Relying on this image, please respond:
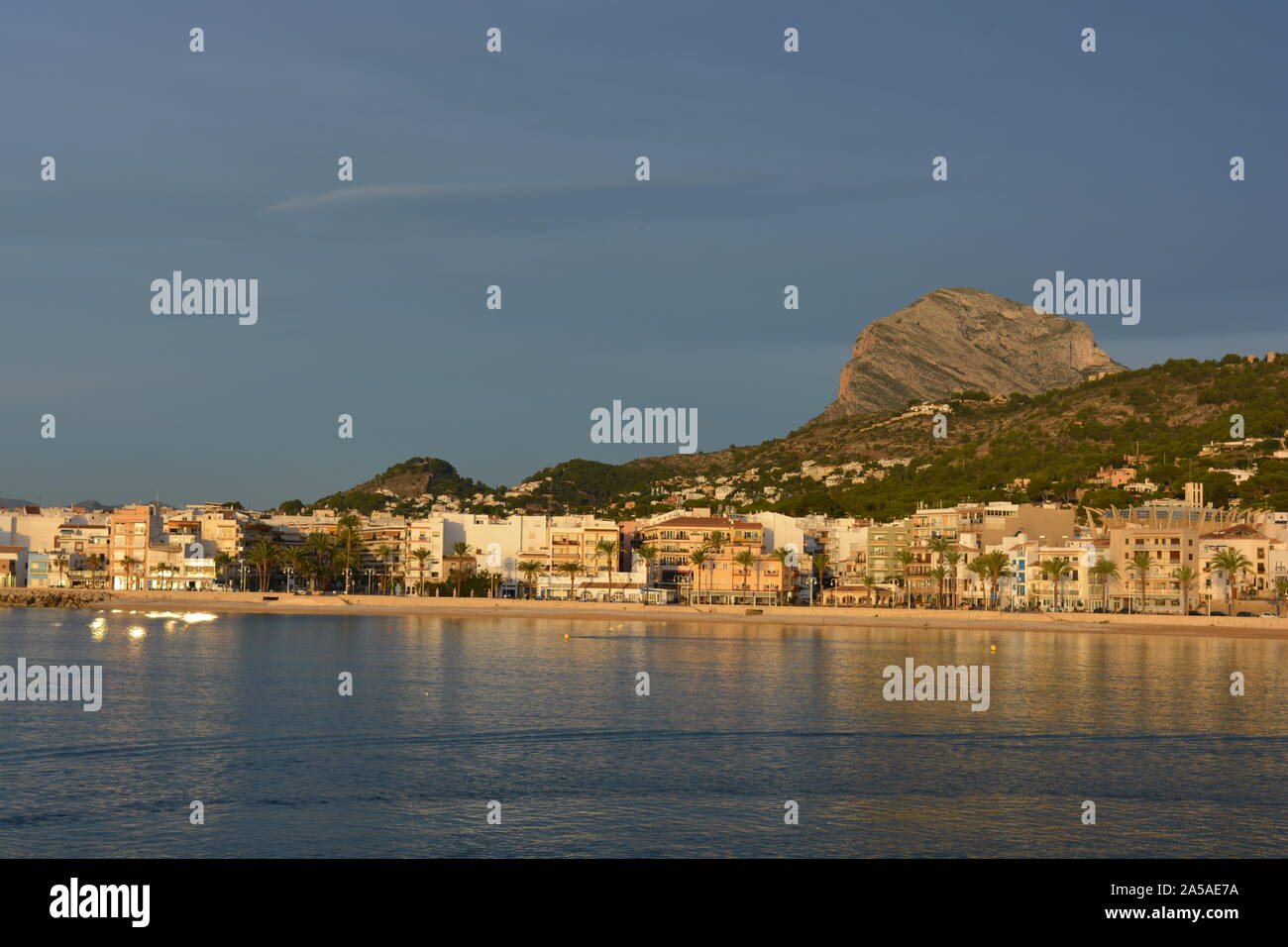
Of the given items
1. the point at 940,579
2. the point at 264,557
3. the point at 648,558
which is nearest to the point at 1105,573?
the point at 940,579

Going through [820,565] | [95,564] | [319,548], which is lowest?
[820,565]

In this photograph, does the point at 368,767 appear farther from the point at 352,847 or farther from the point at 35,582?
the point at 35,582

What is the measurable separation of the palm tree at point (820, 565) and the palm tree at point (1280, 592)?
4411 centimetres

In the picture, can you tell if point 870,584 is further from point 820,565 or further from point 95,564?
point 95,564

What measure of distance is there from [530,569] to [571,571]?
522 centimetres

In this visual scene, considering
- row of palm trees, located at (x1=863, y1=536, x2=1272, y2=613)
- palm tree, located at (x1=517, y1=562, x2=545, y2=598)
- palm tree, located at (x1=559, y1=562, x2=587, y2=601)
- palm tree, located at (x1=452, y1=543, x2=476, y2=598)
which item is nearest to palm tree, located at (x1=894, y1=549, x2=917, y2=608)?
row of palm trees, located at (x1=863, y1=536, x2=1272, y2=613)

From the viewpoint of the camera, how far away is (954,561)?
126 m

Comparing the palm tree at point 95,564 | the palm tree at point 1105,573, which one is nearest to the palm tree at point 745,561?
the palm tree at point 1105,573

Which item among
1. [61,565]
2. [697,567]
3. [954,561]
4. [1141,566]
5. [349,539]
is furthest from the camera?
[61,565]

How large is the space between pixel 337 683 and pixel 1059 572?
74807 mm

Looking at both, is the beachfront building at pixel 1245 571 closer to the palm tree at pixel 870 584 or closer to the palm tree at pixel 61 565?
the palm tree at pixel 870 584

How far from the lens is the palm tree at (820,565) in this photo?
454ft

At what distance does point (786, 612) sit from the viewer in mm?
119938

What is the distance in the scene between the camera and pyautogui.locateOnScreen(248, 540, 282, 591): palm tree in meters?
143
